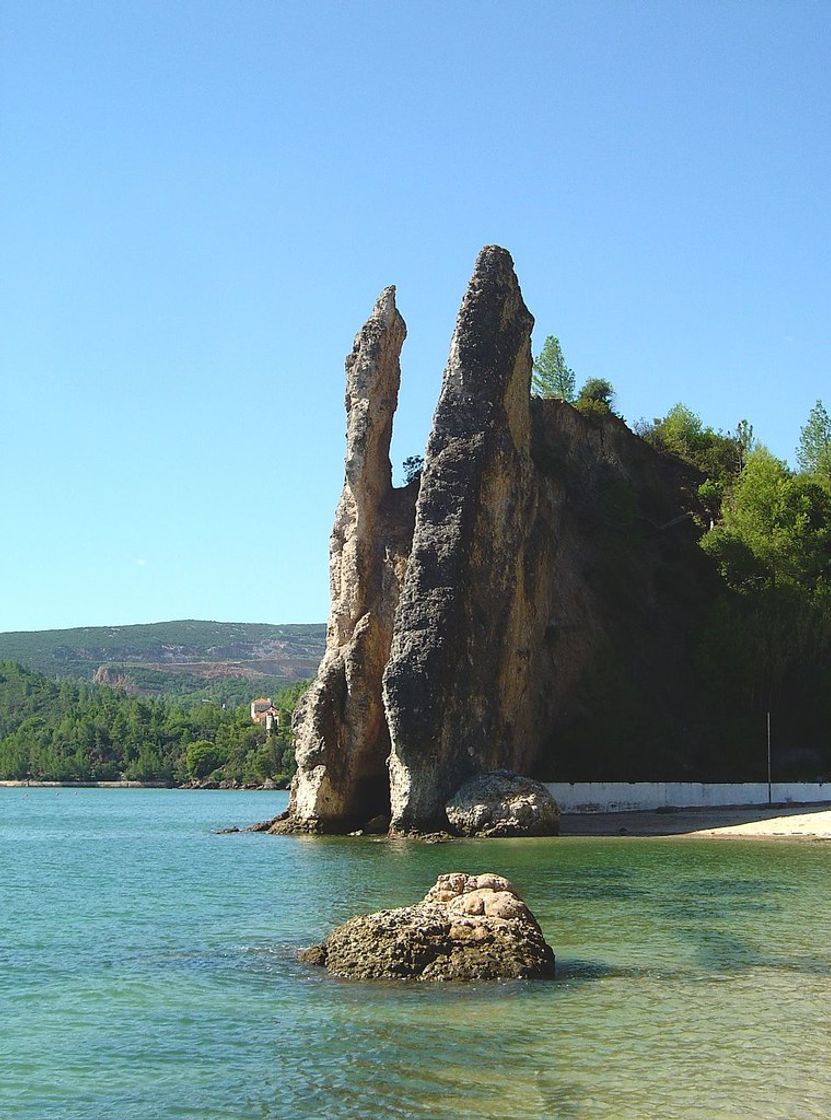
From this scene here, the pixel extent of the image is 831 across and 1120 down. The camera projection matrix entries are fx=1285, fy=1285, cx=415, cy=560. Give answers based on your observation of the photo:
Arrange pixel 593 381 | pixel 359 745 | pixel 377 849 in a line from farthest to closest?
pixel 593 381, pixel 359 745, pixel 377 849

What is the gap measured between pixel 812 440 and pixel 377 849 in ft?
175

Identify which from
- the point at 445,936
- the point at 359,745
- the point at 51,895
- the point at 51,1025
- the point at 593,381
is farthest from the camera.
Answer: the point at 593,381

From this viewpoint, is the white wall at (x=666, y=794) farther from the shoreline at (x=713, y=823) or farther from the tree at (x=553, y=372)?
the tree at (x=553, y=372)

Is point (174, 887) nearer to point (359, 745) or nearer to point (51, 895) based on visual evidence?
point (51, 895)

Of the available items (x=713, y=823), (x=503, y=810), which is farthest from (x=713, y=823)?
(x=503, y=810)

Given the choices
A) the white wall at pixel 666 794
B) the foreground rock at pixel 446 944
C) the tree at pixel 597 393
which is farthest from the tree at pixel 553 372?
the foreground rock at pixel 446 944

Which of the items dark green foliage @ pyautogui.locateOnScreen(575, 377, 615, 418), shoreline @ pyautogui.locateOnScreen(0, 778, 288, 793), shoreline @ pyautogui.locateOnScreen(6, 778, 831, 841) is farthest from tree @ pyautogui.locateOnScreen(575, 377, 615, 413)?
shoreline @ pyautogui.locateOnScreen(0, 778, 288, 793)

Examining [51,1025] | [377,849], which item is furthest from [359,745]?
[51,1025]

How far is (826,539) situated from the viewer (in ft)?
200

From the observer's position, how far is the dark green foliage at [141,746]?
135m

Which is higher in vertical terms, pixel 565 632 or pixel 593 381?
pixel 593 381

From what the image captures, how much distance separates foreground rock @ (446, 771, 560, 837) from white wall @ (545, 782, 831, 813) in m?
4.59

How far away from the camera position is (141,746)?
149 metres

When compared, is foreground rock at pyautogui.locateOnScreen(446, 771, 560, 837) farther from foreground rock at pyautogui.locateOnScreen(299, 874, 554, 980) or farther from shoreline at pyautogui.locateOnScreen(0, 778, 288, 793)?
shoreline at pyautogui.locateOnScreen(0, 778, 288, 793)
